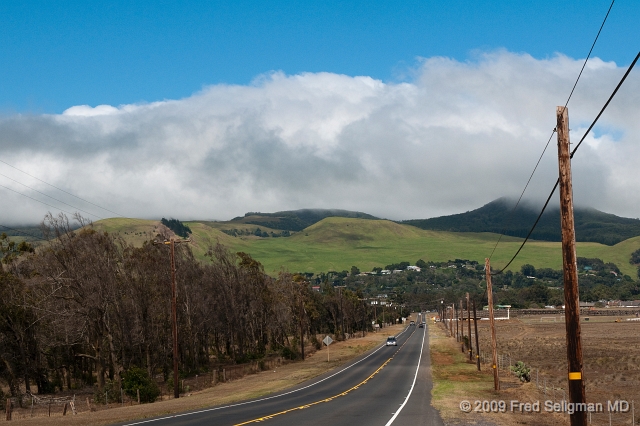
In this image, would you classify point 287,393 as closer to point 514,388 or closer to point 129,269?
point 514,388

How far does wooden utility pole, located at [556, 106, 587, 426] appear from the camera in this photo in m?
16.3

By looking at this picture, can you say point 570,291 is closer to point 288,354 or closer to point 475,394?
point 475,394

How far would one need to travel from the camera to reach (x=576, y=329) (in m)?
16.2

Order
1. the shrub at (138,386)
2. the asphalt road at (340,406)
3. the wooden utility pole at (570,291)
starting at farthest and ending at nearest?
the shrub at (138,386) → the asphalt road at (340,406) → the wooden utility pole at (570,291)

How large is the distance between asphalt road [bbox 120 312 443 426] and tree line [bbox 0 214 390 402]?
13.6 meters

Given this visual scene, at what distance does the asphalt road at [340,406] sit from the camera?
2627 centimetres

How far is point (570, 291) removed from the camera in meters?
16.6

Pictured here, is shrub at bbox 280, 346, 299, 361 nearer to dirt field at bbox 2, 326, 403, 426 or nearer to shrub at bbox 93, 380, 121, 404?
dirt field at bbox 2, 326, 403, 426

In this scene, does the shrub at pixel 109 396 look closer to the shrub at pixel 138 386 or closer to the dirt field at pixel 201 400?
the shrub at pixel 138 386

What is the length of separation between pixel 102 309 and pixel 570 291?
42.8 metres

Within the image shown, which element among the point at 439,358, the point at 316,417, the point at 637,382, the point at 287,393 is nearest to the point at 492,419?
the point at 316,417

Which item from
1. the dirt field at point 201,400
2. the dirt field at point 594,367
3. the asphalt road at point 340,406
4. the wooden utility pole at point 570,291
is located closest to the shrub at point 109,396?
the dirt field at point 201,400

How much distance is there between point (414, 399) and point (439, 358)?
39.1m

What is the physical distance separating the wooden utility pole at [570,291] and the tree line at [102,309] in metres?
33.8
